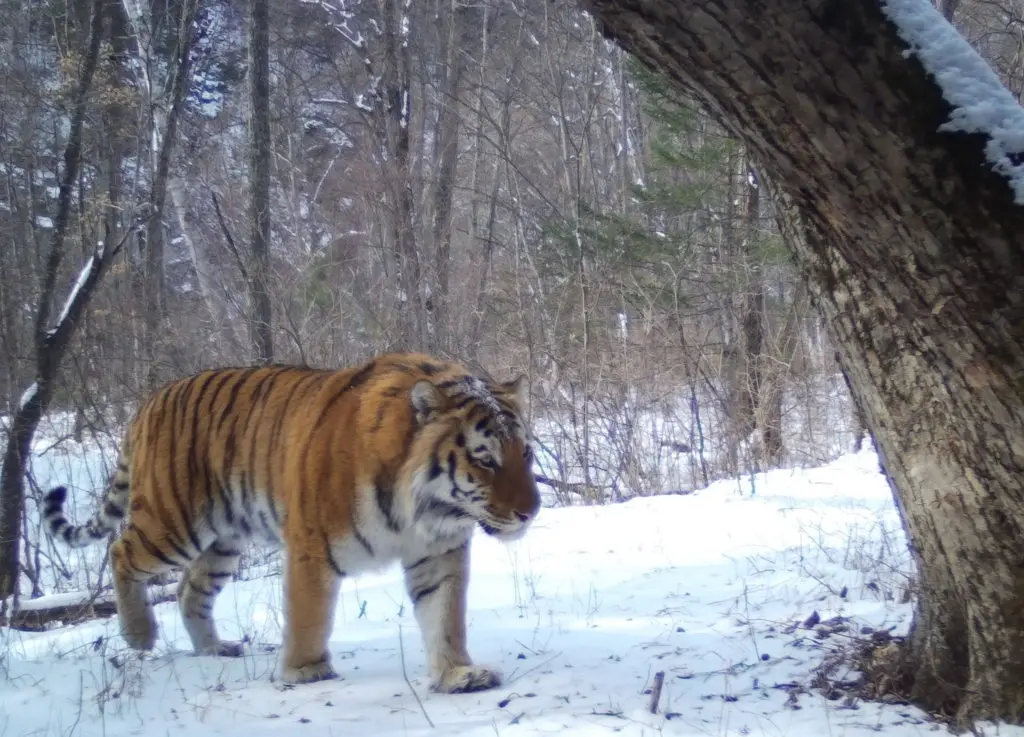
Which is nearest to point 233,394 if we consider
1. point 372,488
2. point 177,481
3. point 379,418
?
point 177,481

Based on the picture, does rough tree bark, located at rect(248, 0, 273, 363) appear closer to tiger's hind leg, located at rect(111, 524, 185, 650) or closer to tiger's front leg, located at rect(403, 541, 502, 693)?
tiger's hind leg, located at rect(111, 524, 185, 650)

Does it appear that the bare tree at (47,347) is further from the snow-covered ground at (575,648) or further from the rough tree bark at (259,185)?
the rough tree bark at (259,185)

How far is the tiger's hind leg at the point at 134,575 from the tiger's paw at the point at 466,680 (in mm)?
1755

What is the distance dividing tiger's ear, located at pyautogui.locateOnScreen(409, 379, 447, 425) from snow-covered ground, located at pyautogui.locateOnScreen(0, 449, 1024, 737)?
3.68 feet

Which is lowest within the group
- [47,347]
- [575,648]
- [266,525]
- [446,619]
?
[575,648]

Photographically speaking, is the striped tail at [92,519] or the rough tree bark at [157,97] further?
the rough tree bark at [157,97]

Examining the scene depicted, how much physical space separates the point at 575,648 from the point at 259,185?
699cm

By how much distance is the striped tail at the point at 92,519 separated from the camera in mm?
5121

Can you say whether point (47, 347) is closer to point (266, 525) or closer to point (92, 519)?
point (92, 519)

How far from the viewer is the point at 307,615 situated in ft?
12.7

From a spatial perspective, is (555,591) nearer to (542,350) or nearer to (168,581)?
(168,581)

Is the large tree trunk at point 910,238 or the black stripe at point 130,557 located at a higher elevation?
the large tree trunk at point 910,238

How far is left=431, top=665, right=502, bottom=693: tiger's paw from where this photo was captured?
145 inches

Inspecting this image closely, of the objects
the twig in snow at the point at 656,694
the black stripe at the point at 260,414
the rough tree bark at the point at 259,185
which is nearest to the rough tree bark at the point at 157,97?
the rough tree bark at the point at 259,185
